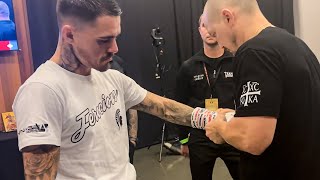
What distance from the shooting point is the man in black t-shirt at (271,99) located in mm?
1119

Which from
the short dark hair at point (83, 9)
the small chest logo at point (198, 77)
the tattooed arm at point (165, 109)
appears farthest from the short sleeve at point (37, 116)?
the small chest logo at point (198, 77)

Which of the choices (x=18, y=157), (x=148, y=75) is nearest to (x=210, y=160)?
(x=18, y=157)

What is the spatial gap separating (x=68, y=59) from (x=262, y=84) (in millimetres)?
696

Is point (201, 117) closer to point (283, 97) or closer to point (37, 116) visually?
point (283, 97)

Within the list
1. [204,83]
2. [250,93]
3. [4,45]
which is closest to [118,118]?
[250,93]

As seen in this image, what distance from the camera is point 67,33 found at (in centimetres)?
119

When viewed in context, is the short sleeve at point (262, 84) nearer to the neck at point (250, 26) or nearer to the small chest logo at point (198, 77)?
the neck at point (250, 26)

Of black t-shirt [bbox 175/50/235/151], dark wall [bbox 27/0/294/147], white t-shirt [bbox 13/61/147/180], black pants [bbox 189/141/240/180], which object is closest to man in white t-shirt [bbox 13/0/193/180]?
white t-shirt [bbox 13/61/147/180]

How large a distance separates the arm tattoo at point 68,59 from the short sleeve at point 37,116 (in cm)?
15

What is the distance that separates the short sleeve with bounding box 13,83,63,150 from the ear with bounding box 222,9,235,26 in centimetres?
69

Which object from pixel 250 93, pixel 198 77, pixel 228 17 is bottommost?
pixel 198 77

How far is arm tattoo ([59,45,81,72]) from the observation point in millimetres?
1228

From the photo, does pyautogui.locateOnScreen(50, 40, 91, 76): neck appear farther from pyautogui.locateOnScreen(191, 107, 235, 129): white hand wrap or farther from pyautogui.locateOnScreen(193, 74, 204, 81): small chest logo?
pyautogui.locateOnScreen(193, 74, 204, 81): small chest logo

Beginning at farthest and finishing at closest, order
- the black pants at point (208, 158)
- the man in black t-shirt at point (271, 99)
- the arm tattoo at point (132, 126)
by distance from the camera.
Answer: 1. the arm tattoo at point (132, 126)
2. the black pants at point (208, 158)
3. the man in black t-shirt at point (271, 99)
